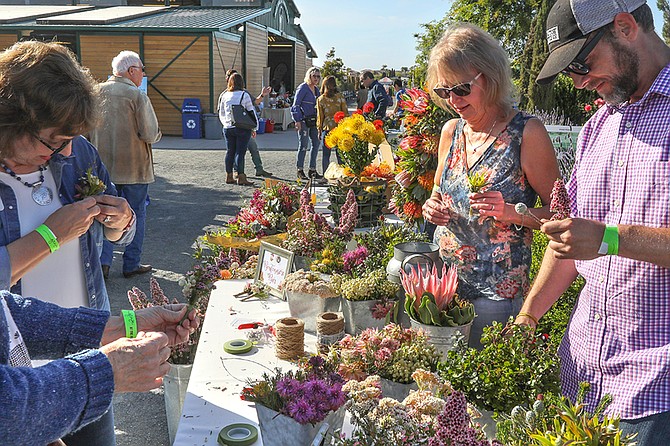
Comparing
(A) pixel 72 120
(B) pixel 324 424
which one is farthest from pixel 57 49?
(B) pixel 324 424

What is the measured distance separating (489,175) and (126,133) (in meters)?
4.01

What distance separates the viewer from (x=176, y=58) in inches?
647

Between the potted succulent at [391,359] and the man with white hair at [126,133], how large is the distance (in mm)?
3916

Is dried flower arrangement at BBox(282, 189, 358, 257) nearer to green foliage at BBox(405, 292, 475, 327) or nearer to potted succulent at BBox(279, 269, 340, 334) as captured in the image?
potted succulent at BBox(279, 269, 340, 334)

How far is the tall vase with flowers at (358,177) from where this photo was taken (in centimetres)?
399

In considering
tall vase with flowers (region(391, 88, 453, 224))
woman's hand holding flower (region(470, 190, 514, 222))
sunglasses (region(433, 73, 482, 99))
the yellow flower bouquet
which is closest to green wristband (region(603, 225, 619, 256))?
woman's hand holding flower (region(470, 190, 514, 222))

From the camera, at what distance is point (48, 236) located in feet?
6.55

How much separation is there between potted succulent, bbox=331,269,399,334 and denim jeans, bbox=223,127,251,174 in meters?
7.53

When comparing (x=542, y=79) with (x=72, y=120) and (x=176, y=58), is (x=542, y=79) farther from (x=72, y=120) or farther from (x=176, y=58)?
(x=176, y=58)

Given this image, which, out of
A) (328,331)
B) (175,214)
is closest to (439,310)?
(328,331)

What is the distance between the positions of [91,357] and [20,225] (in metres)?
1.02

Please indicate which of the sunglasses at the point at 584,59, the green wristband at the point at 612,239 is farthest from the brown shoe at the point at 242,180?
the green wristband at the point at 612,239

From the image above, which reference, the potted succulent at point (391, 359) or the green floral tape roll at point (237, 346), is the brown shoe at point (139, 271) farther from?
the potted succulent at point (391, 359)

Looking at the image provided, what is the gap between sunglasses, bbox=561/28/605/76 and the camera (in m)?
1.48
